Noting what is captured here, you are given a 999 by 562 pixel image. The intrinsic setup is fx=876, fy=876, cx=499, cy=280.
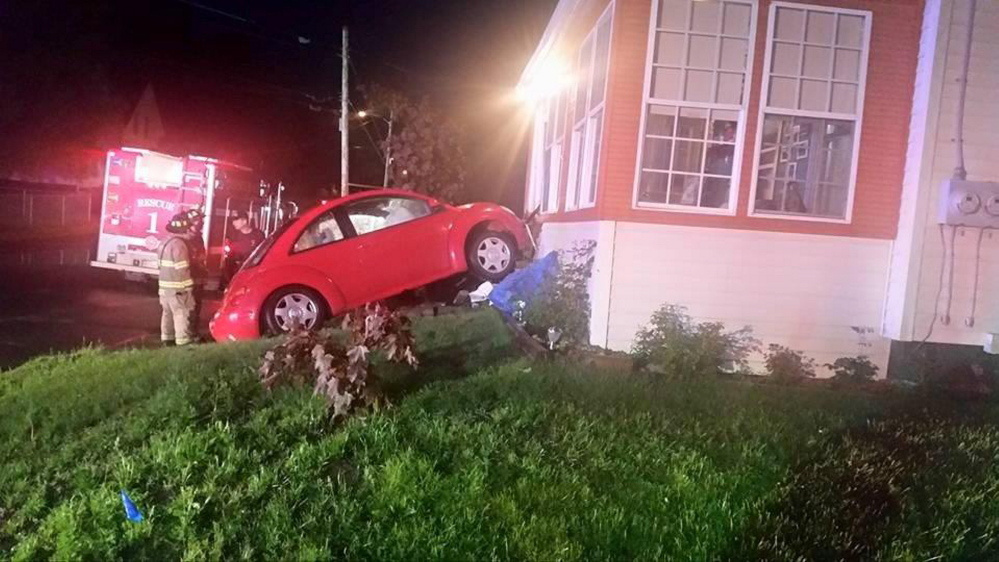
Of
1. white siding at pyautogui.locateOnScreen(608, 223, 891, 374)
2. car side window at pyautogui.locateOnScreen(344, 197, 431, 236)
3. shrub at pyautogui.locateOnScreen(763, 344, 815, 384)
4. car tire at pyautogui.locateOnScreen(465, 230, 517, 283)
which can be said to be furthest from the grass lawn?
car tire at pyautogui.locateOnScreen(465, 230, 517, 283)

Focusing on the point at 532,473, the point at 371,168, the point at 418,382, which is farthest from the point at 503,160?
the point at 532,473

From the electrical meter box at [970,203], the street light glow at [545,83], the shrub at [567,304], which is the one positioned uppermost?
the street light glow at [545,83]

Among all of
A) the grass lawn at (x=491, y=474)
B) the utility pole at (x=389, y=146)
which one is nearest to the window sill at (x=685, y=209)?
the grass lawn at (x=491, y=474)

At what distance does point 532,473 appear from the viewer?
203 inches

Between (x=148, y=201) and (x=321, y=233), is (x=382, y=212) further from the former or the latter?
(x=148, y=201)

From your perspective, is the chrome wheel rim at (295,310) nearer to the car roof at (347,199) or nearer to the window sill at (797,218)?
the car roof at (347,199)

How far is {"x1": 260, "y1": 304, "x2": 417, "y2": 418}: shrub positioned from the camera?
576cm

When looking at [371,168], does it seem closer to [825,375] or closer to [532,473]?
[825,375]

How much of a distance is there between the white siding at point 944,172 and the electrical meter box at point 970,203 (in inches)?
5.2

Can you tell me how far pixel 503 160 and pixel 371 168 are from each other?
20.5 ft

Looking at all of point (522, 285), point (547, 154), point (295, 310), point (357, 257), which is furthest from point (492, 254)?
point (547, 154)

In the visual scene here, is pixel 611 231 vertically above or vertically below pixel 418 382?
above

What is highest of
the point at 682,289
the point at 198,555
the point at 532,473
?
the point at 682,289

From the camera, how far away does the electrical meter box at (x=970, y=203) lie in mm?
8367
